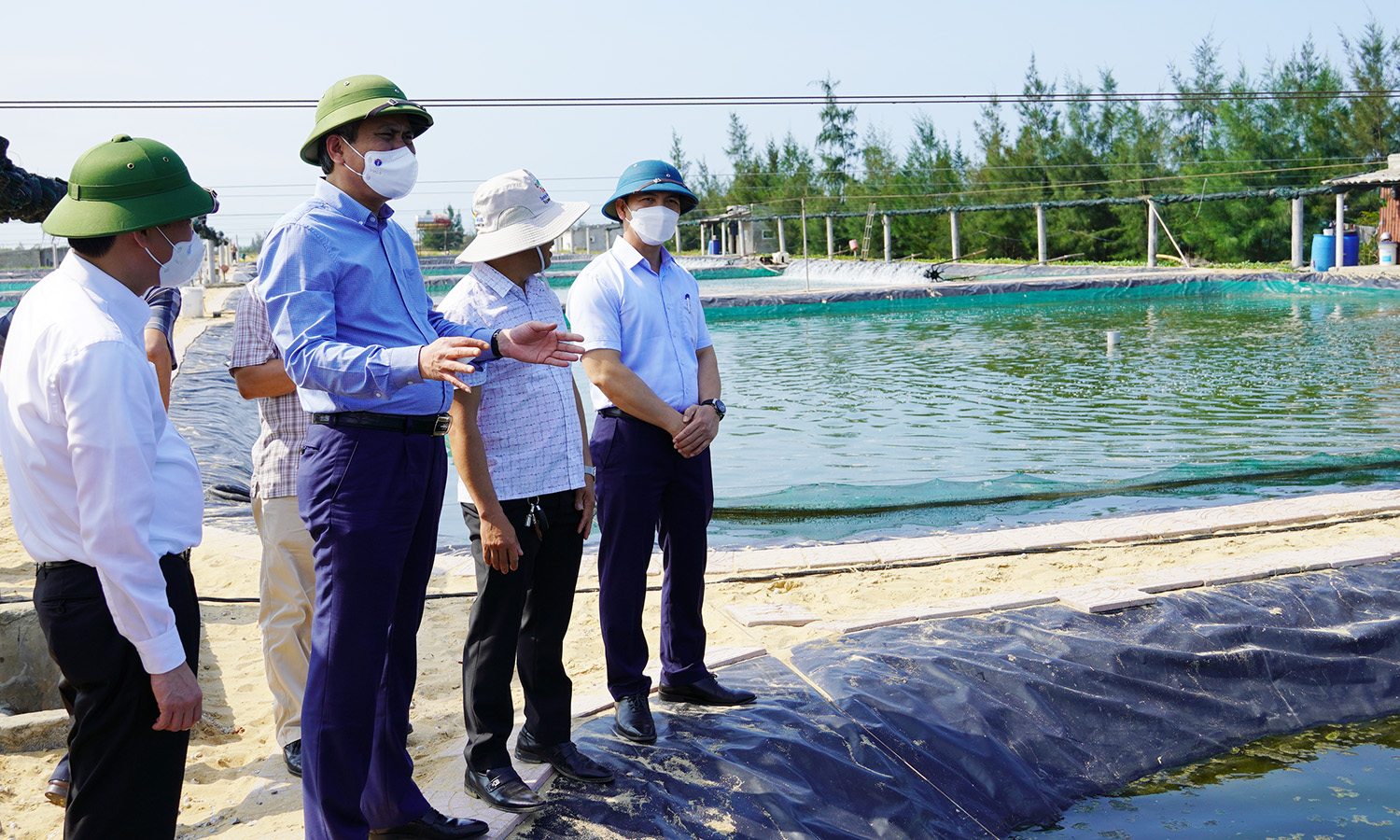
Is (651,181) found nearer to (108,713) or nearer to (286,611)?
(286,611)

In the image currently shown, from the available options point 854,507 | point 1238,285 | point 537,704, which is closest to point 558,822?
point 537,704

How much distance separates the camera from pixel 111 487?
1774 millimetres

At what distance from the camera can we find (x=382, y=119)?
2340 mm

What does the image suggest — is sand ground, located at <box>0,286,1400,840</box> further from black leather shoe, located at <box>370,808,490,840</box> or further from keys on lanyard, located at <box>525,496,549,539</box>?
keys on lanyard, located at <box>525,496,549,539</box>

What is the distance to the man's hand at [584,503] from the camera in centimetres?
280

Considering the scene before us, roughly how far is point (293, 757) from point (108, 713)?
1.31m

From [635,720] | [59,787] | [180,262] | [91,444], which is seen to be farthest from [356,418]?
[59,787]

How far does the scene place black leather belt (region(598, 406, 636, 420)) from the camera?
10.3 ft

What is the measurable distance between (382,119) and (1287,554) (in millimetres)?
3890

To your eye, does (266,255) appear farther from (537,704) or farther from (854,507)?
(854,507)

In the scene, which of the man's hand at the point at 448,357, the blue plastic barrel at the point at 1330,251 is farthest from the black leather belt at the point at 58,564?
the blue plastic barrel at the point at 1330,251

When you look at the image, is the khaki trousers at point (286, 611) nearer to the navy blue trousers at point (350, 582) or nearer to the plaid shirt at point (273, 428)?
the plaid shirt at point (273, 428)

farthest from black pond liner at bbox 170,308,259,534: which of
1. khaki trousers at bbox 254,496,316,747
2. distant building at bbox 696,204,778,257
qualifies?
distant building at bbox 696,204,778,257

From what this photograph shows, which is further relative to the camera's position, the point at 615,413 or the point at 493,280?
the point at 615,413
